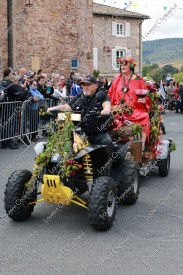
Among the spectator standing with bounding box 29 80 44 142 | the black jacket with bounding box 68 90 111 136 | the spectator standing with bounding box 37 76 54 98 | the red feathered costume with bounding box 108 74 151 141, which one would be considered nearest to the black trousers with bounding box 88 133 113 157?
the black jacket with bounding box 68 90 111 136

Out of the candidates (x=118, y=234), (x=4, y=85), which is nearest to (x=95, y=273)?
(x=118, y=234)

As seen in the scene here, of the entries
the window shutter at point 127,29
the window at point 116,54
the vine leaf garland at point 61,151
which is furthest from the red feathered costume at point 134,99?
the window shutter at point 127,29

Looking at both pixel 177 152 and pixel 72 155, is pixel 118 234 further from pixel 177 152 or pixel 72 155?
pixel 177 152

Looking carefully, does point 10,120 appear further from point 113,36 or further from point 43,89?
point 113,36

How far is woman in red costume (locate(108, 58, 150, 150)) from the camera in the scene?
27.3 ft

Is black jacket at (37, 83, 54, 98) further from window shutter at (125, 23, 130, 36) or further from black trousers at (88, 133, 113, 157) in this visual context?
window shutter at (125, 23, 130, 36)

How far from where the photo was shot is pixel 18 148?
1204 centimetres

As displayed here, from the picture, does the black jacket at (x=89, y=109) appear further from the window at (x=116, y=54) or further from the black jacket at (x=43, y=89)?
the window at (x=116, y=54)

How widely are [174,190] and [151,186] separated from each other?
1.58 ft

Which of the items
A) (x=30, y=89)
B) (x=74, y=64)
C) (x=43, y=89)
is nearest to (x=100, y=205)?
(x=30, y=89)

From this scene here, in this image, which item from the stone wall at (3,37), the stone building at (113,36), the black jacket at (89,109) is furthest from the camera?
the stone building at (113,36)

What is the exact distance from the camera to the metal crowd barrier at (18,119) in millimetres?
11523

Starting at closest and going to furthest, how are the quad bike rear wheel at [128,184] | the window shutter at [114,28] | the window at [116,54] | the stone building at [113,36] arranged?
the quad bike rear wheel at [128,184], the stone building at [113,36], the window shutter at [114,28], the window at [116,54]

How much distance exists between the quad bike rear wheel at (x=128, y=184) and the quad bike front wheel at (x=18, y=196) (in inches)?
Answer: 52.6
